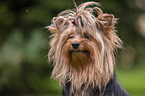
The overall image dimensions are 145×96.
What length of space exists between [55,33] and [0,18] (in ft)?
15.1

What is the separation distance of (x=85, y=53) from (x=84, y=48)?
0.37ft

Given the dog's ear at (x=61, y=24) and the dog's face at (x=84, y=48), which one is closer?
the dog's face at (x=84, y=48)

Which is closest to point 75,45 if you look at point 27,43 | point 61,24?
point 61,24

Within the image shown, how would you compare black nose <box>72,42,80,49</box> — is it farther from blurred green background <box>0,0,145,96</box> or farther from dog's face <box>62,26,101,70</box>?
blurred green background <box>0,0,145,96</box>

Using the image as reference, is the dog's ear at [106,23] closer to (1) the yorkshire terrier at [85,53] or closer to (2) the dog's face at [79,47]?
(1) the yorkshire terrier at [85,53]

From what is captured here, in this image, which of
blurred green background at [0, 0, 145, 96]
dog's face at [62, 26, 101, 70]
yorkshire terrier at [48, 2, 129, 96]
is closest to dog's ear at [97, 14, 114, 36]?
yorkshire terrier at [48, 2, 129, 96]

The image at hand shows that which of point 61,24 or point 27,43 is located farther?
point 27,43

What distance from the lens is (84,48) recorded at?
15.2 ft

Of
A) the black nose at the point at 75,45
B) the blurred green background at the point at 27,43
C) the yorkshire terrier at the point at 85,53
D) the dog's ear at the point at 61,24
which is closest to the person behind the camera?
the black nose at the point at 75,45

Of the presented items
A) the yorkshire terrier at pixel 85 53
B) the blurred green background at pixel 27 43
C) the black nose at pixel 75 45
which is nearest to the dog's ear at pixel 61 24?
the yorkshire terrier at pixel 85 53

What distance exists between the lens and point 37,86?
10.5 m

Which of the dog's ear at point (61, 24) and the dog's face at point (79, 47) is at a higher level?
the dog's ear at point (61, 24)

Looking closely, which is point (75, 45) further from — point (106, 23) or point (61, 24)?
point (106, 23)

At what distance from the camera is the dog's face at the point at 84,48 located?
4.66m
